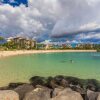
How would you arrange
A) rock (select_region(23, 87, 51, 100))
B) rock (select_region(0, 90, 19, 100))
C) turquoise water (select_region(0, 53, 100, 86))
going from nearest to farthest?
rock (select_region(0, 90, 19, 100)) → rock (select_region(23, 87, 51, 100)) → turquoise water (select_region(0, 53, 100, 86))

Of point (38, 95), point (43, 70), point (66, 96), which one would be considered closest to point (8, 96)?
point (38, 95)

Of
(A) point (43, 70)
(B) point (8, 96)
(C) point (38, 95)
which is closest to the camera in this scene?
(B) point (8, 96)

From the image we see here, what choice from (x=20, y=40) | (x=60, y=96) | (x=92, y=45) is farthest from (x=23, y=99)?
(x=92, y=45)

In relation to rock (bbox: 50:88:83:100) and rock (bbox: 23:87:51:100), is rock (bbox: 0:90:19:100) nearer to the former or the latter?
rock (bbox: 23:87:51:100)

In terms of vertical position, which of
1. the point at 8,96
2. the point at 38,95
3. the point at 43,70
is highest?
the point at 8,96

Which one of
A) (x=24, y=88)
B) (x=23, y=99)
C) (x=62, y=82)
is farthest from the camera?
(x=62, y=82)

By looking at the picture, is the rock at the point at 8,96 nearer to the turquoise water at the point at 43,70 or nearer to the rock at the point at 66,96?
the rock at the point at 66,96

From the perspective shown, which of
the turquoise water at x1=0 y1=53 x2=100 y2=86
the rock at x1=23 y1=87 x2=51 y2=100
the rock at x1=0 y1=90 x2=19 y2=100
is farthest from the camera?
the turquoise water at x1=0 y1=53 x2=100 y2=86

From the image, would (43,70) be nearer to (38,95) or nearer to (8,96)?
(38,95)

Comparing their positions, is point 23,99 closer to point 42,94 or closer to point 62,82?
point 42,94

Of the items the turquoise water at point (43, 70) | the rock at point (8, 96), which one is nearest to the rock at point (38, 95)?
the rock at point (8, 96)

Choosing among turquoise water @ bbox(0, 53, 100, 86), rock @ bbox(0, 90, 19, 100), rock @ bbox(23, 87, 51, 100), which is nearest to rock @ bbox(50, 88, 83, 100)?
rock @ bbox(23, 87, 51, 100)

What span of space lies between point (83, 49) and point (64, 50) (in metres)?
15.8

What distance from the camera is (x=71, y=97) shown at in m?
7.43
